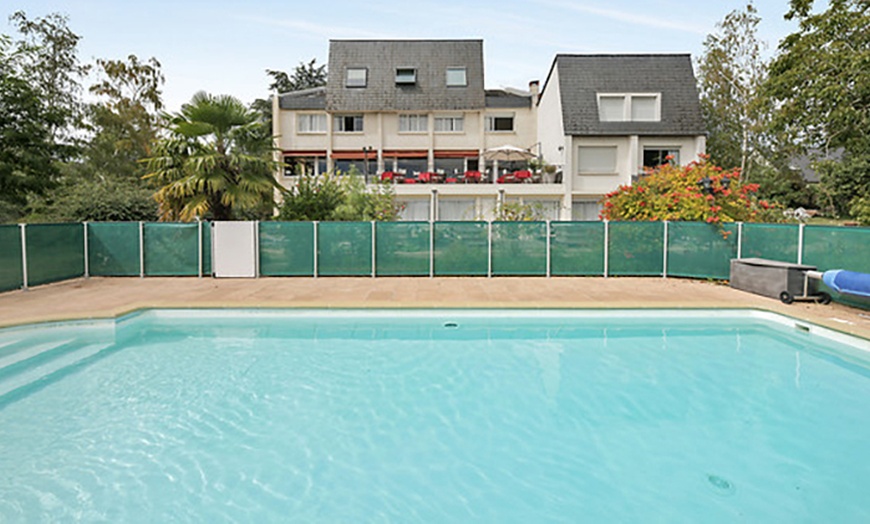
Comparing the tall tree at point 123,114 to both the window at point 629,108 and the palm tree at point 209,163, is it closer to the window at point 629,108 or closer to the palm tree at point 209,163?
the palm tree at point 209,163

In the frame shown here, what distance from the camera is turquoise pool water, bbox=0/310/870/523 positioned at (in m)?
4.44

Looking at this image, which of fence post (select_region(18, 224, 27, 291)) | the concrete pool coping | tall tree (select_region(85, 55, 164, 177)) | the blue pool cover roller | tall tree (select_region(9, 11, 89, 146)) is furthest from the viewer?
tall tree (select_region(85, 55, 164, 177))

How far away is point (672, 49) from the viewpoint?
103 feet

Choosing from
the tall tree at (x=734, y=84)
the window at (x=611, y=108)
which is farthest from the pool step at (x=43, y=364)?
the tall tree at (x=734, y=84)

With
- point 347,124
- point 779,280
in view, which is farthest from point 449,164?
point 779,280

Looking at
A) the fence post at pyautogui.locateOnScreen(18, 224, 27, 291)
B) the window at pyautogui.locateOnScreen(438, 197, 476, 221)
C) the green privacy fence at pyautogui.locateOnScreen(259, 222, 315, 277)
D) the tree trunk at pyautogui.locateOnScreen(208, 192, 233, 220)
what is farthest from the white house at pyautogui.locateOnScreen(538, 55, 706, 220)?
the fence post at pyautogui.locateOnScreen(18, 224, 27, 291)

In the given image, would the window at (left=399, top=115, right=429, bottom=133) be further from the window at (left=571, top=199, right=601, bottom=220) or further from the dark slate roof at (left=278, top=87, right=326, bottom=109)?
the window at (left=571, top=199, right=601, bottom=220)

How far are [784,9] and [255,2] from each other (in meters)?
18.1

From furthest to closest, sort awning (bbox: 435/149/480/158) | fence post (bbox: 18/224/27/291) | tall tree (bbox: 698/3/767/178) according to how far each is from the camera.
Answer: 1. awning (bbox: 435/149/480/158)
2. tall tree (bbox: 698/3/767/178)
3. fence post (bbox: 18/224/27/291)

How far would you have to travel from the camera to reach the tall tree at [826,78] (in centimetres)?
1817

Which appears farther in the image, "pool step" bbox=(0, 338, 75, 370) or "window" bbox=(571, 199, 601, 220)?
"window" bbox=(571, 199, 601, 220)

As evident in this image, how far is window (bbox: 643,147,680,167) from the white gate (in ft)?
70.8

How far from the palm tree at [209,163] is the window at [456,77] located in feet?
64.6

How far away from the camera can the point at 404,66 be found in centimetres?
3422
